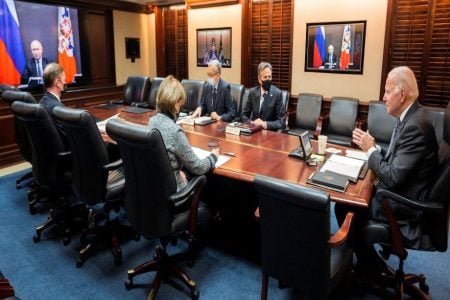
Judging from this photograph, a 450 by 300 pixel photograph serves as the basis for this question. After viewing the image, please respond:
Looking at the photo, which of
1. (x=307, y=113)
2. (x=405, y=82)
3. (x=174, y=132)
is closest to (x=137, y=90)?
(x=307, y=113)

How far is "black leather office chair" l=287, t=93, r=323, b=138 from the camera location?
456 cm

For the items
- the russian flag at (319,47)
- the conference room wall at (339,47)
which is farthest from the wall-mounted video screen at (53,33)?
the russian flag at (319,47)

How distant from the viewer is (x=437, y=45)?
12.3 feet

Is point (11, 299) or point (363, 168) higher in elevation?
point (363, 168)

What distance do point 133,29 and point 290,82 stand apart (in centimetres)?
311

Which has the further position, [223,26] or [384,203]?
[223,26]

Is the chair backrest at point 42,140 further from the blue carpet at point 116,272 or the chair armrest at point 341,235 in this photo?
the chair armrest at point 341,235

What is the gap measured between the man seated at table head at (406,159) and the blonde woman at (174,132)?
103cm

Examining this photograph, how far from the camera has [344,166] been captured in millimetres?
2240

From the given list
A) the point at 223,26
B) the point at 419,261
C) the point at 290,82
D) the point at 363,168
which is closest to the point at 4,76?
the point at 223,26

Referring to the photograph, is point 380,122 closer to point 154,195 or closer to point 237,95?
point 237,95

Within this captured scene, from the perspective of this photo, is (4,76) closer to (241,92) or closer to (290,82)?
(241,92)

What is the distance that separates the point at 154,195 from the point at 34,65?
13.5 ft

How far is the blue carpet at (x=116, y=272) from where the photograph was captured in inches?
85.7
